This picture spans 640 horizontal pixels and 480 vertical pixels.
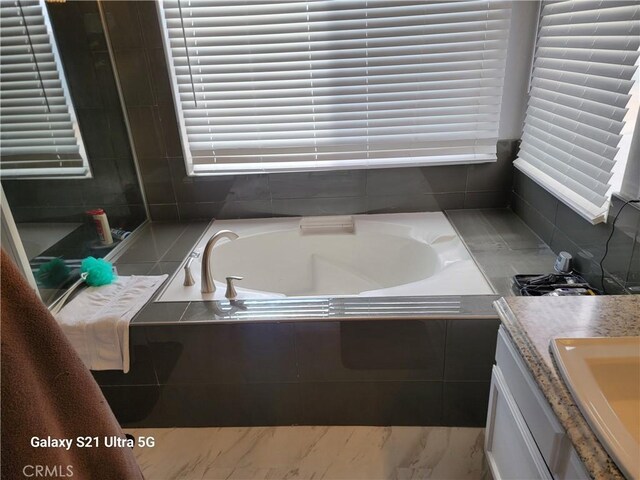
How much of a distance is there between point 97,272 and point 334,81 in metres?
1.50

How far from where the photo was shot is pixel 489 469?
4.33 ft

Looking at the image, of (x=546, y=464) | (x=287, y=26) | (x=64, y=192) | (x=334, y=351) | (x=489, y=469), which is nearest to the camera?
(x=546, y=464)

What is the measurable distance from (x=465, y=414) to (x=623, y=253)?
2.76ft

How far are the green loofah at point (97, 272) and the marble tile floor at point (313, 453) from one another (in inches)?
26.2

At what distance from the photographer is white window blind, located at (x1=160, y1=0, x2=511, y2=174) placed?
2.17m

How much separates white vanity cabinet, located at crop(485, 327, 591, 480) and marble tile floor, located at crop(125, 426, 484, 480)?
0.37 meters

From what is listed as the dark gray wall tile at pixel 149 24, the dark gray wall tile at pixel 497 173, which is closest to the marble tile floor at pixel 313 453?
the dark gray wall tile at pixel 497 173

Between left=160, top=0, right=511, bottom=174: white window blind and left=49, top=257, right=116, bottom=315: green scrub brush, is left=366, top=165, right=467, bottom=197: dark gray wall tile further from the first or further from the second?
left=49, top=257, right=116, bottom=315: green scrub brush

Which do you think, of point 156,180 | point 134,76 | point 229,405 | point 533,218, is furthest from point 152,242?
point 533,218

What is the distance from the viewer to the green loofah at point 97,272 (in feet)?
6.34

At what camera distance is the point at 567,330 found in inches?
39.3

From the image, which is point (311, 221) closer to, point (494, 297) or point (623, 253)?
point (494, 297)

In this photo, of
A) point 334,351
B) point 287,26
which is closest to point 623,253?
point 334,351

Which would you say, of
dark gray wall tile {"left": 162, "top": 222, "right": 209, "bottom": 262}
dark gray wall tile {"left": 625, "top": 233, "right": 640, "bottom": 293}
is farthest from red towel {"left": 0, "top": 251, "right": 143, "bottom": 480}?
dark gray wall tile {"left": 625, "top": 233, "right": 640, "bottom": 293}
